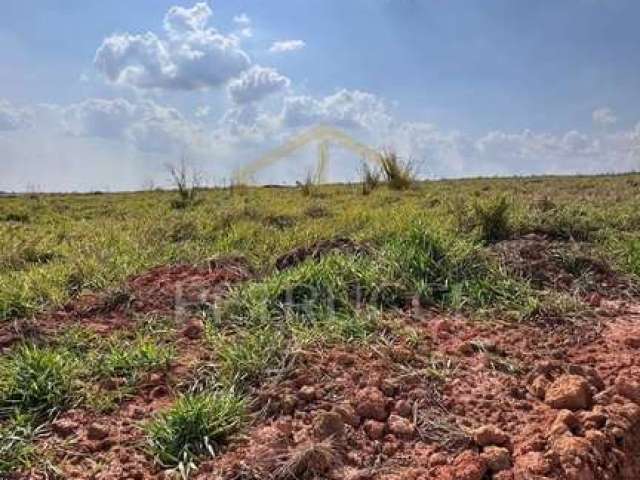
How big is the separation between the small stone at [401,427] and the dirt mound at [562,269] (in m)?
1.80

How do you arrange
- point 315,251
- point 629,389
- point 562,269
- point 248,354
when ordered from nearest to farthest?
point 629,389
point 248,354
point 562,269
point 315,251

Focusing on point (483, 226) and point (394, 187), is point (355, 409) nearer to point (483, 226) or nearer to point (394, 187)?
point (483, 226)

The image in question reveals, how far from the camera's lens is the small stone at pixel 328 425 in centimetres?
269

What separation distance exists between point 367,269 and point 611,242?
2103mm

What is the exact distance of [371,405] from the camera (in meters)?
2.85

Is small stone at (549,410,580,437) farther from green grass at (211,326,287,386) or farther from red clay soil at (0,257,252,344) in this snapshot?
red clay soil at (0,257,252,344)

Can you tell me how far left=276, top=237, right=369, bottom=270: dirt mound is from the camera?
4.72m

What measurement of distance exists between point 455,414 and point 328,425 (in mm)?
519

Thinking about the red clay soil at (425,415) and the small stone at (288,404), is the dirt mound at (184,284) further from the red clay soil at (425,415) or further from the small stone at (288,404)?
the small stone at (288,404)

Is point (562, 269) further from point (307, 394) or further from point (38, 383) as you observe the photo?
point (38, 383)

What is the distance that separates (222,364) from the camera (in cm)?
316

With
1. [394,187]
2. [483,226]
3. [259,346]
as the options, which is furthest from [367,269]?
[394,187]

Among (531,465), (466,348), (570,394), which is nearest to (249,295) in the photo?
(466,348)

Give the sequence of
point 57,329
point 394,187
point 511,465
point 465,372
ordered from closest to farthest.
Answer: point 511,465, point 465,372, point 57,329, point 394,187
